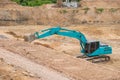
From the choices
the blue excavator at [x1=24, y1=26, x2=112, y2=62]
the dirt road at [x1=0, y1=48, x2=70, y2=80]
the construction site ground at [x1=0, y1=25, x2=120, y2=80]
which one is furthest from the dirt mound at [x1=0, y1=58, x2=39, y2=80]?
the blue excavator at [x1=24, y1=26, x2=112, y2=62]

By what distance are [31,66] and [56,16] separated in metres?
22.0

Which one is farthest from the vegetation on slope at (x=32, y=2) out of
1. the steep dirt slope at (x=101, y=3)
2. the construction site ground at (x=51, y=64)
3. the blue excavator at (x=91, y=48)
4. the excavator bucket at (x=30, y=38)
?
the blue excavator at (x=91, y=48)

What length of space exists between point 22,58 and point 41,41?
31.9 feet

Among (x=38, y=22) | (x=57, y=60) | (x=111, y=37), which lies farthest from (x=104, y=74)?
(x=38, y=22)

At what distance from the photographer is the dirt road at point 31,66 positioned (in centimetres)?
1645

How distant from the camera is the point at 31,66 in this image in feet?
60.6

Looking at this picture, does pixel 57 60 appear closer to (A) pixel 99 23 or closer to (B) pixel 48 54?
(B) pixel 48 54

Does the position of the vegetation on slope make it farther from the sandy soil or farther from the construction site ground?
the sandy soil

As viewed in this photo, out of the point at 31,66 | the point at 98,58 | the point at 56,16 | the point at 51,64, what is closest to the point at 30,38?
the point at 98,58

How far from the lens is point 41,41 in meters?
30.0

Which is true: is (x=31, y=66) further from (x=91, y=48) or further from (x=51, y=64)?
(x=91, y=48)

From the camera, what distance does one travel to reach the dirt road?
16453 millimetres

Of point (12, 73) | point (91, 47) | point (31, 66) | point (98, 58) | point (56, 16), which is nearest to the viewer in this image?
point (12, 73)

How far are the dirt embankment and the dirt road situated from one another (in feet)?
55.5
